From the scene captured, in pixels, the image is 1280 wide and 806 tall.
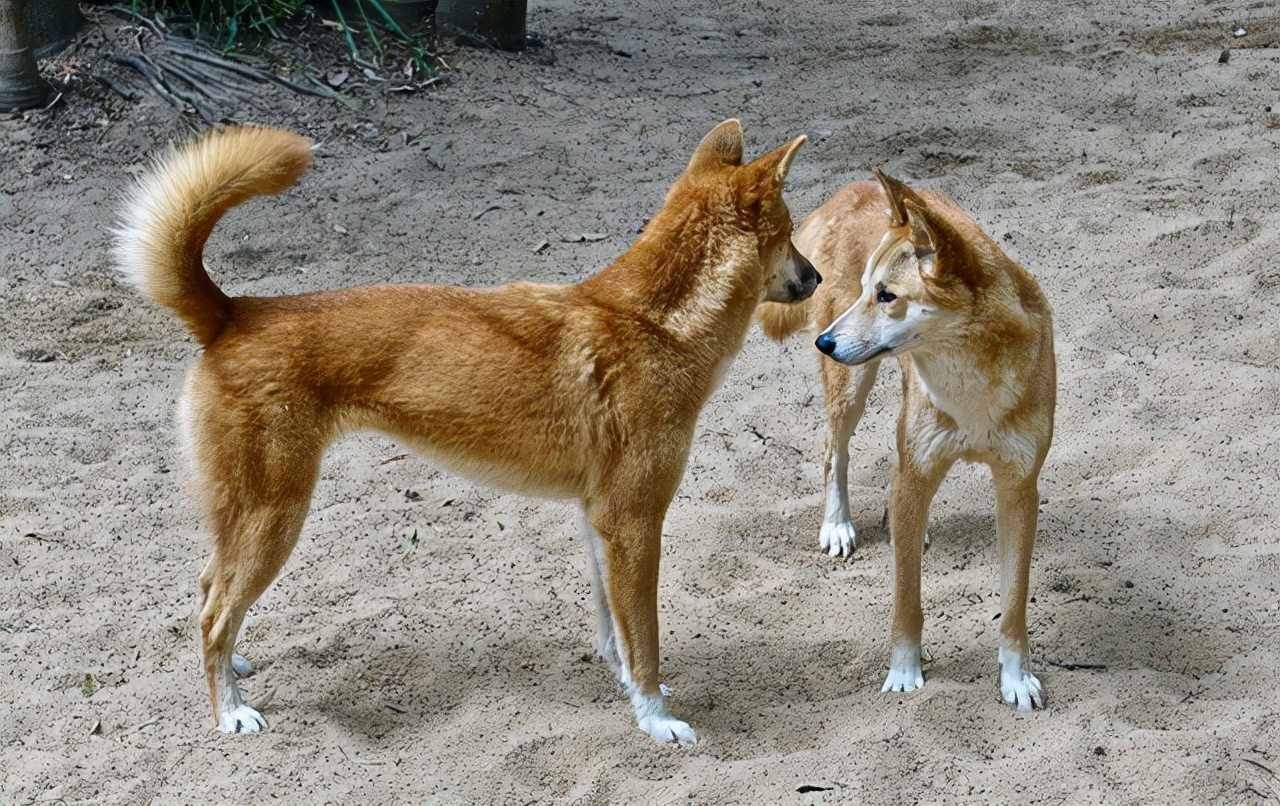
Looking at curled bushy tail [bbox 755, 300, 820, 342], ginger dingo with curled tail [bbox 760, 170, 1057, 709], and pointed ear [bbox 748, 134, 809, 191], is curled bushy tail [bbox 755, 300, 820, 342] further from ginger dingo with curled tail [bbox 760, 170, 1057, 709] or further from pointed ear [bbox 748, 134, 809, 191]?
pointed ear [bbox 748, 134, 809, 191]

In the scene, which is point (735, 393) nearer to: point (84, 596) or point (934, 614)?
point (934, 614)

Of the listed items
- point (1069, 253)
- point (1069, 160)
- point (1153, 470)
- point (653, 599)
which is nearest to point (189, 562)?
point (653, 599)

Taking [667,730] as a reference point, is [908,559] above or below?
above

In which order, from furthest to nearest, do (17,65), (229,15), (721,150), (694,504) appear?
(229,15) → (17,65) → (694,504) → (721,150)

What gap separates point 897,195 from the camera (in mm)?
3709

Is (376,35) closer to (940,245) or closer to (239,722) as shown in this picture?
(239,722)

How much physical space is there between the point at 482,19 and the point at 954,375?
5603mm

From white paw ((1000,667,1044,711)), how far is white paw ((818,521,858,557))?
3.22 feet

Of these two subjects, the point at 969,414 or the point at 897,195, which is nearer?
the point at 897,195

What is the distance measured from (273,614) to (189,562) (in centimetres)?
48

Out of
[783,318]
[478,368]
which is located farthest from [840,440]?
[478,368]

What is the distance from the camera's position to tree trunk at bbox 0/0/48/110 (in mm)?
7156

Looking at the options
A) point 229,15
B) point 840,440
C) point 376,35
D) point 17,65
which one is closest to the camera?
point 840,440

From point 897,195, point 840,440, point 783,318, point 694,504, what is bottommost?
point 694,504
